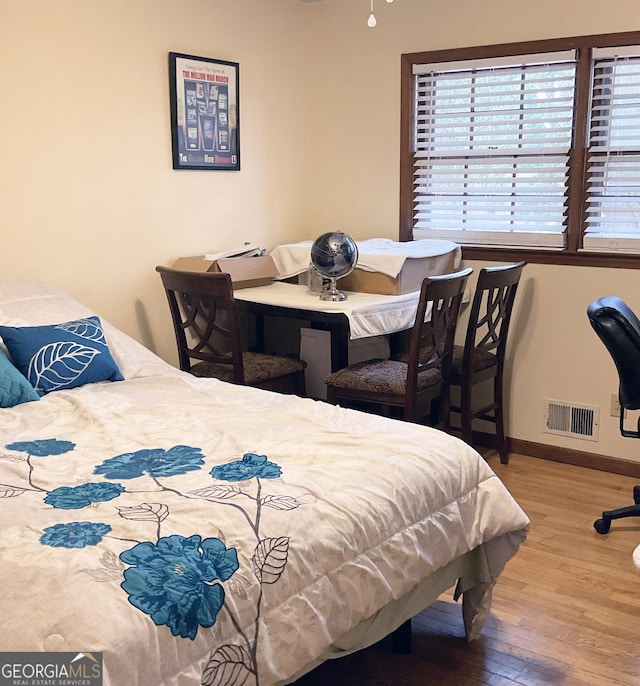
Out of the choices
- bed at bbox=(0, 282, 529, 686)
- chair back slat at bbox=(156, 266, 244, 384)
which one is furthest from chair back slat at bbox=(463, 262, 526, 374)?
bed at bbox=(0, 282, 529, 686)

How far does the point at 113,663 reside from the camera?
50.7 inches

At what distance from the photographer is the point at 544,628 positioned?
2463 mm

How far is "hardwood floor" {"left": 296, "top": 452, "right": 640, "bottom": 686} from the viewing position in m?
2.22

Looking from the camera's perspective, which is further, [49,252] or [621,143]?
[621,143]

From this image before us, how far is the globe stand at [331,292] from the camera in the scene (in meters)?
3.59

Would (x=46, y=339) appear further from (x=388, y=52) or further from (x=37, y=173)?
(x=388, y=52)

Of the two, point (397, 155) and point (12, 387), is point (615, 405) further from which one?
point (12, 387)

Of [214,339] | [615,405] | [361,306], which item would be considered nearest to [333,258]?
[361,306]

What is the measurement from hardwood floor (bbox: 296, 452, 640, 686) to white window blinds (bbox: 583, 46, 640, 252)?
131 centimetres

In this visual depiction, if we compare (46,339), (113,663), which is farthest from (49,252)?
(113,663)

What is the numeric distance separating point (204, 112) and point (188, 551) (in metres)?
2.74

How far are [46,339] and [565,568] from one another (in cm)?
204

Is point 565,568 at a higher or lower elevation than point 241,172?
lower

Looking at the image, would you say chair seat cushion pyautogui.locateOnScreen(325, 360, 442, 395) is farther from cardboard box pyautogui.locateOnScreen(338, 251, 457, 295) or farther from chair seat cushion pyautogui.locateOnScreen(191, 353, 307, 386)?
cardboard box pyautogui.locateOnScreen(338, 251, 457, 295)
